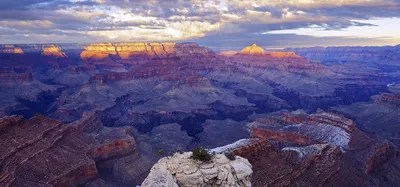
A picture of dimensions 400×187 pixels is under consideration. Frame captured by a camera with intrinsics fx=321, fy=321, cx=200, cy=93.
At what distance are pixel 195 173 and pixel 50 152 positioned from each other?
124 feet

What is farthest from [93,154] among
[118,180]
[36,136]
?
[36,136]

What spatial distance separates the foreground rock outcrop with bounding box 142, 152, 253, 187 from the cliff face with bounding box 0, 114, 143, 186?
28.5 meters

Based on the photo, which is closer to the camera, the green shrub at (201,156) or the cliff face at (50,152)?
the green shrub at (201,156)

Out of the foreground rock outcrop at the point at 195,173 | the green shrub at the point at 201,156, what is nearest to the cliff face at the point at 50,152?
the foreground rock outcrop at the point at 195,173

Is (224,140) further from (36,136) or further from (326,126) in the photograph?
(36,136)

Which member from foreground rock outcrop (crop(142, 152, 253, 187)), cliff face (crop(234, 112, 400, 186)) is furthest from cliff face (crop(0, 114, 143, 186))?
cliff face (crop(234, 112, 400, 186))

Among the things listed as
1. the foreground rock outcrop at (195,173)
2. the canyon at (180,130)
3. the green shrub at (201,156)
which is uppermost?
the green shrub at (201,156)

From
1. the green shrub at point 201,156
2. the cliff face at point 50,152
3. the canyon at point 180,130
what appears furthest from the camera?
the cliff face at point 50,152

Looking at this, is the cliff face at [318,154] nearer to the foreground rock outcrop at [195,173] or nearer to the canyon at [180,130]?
the canyon at [180,130]

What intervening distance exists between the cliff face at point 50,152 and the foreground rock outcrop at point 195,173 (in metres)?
28.5

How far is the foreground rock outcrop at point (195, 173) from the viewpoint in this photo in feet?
78.3

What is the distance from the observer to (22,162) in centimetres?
4803

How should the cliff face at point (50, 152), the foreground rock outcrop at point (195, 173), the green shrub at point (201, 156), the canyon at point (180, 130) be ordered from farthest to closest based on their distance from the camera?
the cliff face at point (50, 152), the canyon at point (180, 130), the green shrub at point (201, 156), the foreground rock outcrop at point (195, 173)

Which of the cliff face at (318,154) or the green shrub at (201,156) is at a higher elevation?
the green shrub at (201,156)
